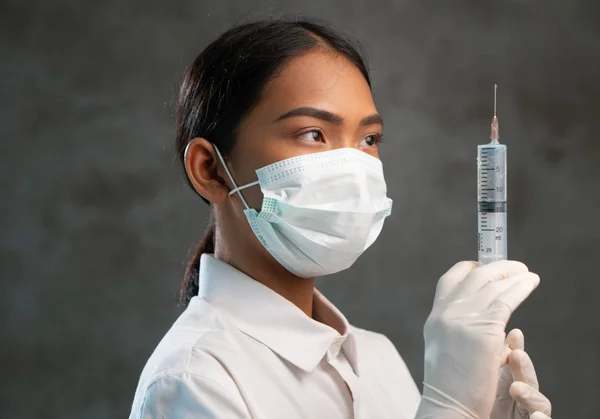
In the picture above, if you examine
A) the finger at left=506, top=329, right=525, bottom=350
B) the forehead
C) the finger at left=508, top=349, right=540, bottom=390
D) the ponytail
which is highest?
the forehead

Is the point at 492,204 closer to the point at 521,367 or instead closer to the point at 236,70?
the point at 521,367

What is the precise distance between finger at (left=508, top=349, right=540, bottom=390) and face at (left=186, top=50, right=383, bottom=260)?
516 millimetres

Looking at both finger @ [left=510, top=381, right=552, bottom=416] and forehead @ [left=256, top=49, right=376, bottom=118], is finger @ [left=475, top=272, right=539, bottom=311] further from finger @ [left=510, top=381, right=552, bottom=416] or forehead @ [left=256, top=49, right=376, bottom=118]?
forehead @ [left=256, top=49, right=376, bottom=118]

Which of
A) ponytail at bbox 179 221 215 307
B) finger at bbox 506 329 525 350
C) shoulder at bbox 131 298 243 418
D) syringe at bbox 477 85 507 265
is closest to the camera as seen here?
shoulder at bbox 131 298 243 418

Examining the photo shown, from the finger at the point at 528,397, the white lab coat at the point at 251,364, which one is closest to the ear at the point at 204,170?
the white lab coat at the point at 251,364

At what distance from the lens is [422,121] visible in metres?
2.95

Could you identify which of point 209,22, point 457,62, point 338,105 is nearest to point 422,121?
point 457,62

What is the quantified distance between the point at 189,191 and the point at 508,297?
153 centimetres

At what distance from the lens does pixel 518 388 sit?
5.12ft

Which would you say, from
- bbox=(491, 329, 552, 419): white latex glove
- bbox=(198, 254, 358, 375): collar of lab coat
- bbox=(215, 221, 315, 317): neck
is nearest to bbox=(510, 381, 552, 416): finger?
bbox=(491, 329, 552, 419): white latex glove

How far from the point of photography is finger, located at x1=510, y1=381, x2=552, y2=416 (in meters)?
1.56

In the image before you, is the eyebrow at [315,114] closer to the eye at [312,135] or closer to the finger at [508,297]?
the eye at [312,135]

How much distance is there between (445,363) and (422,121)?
1.55 meters

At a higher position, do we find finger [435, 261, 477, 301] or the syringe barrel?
the syringe barrel
